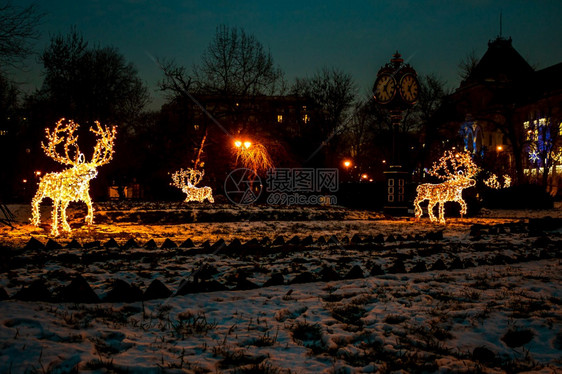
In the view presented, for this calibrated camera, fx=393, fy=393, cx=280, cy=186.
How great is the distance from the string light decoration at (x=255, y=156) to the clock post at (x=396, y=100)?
35.9 ft

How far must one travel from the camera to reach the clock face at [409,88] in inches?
744

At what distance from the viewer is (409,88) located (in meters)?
19.2

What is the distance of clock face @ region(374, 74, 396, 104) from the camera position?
62.1 ft

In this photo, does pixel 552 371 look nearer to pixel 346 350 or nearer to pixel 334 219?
pixel 346 350

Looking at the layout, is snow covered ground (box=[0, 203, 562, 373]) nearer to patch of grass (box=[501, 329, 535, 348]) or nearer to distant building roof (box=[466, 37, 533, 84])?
patch of grass (box=[501, 329, 535, 348])

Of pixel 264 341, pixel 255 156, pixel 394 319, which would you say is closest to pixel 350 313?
pixel 394 319

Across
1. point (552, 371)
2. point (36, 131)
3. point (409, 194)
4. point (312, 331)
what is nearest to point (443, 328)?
point (552, 371)

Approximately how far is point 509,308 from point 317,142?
132 ft

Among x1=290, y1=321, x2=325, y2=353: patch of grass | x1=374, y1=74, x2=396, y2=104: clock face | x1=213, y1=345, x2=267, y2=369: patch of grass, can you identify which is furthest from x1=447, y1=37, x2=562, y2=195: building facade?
x1=213, y1=345, x2=267, y2=369: patch of grass

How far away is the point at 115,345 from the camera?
3115mm

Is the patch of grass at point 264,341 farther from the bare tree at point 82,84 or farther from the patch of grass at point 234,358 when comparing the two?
the bare tree at point 82,84

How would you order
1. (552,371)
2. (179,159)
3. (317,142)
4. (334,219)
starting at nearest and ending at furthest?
(552,371) < (334,219) < (179,159) < (317,142)

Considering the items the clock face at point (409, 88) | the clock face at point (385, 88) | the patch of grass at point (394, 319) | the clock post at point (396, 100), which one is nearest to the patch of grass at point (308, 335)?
the patch of grass at point (394, 319)

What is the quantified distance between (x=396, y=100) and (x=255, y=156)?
12.4 meters
